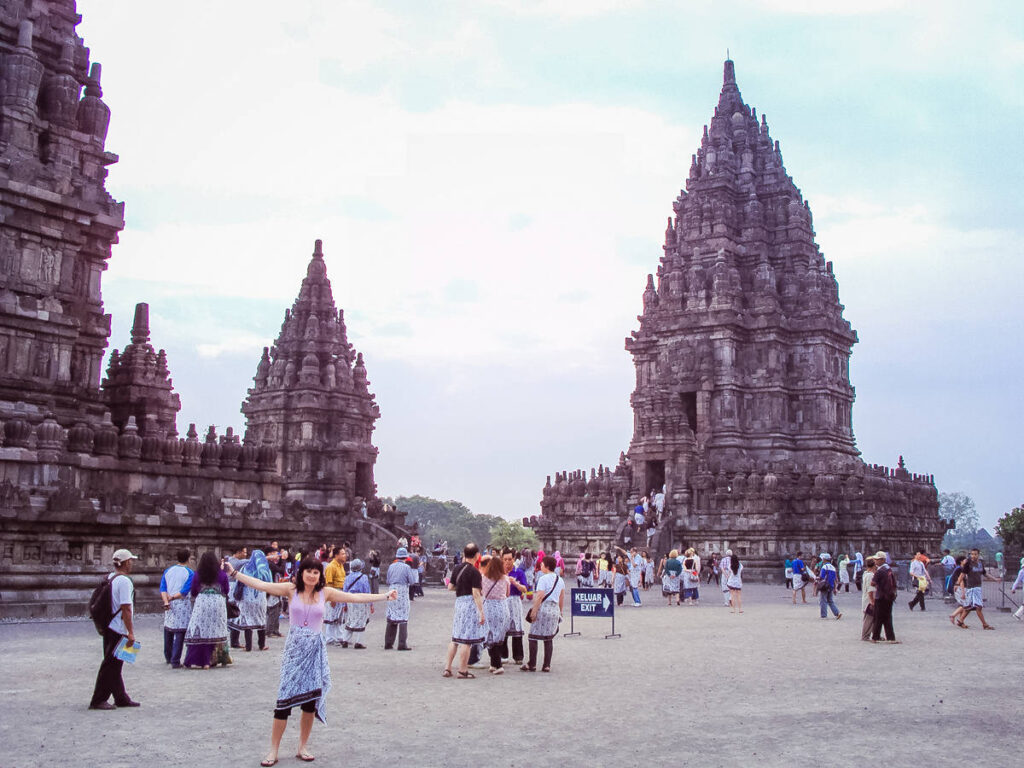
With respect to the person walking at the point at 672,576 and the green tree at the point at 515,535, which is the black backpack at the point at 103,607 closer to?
the person walking at the point at 672,576

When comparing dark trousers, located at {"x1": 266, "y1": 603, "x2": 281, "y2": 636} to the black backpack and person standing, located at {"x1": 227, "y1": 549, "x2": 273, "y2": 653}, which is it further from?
the black backpack

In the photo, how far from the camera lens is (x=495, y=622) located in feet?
44.9

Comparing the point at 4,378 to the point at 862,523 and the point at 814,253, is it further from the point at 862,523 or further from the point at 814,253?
the point at 814,253

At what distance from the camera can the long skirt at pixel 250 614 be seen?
15.5 metres

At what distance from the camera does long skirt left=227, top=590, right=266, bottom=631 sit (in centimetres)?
1548

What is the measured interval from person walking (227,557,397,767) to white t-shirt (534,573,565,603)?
534 centimetres

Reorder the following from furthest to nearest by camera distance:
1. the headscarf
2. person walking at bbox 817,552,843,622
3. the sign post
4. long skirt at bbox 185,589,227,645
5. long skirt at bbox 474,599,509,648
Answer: person walking at bbox 817,552,843,622 < the sign post < the headscarf < long skirt at bbox 474,599,509,648 < long skirt at bbox 185,589,227,645

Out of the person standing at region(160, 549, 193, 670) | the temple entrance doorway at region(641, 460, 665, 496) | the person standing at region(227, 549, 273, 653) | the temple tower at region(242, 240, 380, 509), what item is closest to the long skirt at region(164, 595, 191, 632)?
the person standing at region(160, 549, 193, 670)

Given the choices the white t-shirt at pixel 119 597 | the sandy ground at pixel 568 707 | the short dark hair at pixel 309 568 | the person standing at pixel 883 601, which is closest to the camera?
the sandy ground at pixel 568 707

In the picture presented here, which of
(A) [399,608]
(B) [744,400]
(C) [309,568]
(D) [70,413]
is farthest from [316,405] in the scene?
(C) [309,568]

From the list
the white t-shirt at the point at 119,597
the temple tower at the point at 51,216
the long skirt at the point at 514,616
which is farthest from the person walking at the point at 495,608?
the temple tower at the point at 51,216

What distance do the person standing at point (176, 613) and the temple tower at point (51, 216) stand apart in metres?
11.2

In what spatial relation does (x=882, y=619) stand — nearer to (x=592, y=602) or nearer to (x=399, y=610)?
(x=592, y=602)

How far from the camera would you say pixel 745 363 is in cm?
5072
